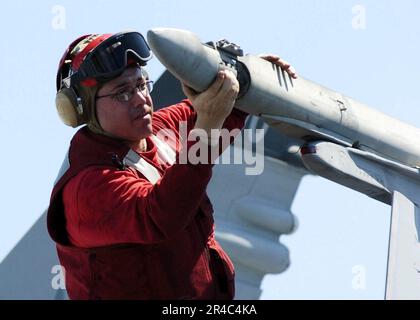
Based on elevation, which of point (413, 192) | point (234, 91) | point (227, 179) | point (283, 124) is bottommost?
point (227, 179)

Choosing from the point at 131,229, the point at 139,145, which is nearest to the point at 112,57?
the point at 139,145

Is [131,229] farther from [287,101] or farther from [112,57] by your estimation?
[287,101]

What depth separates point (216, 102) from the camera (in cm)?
627

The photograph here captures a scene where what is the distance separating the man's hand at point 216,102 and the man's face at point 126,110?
1.10 ft

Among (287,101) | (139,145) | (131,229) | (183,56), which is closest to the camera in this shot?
(131,229)

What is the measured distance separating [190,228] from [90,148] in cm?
65

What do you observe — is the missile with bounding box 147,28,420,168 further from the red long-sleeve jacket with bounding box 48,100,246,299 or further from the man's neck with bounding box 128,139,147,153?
the red long-sleeve jacket with bounding box 48,100,246,299

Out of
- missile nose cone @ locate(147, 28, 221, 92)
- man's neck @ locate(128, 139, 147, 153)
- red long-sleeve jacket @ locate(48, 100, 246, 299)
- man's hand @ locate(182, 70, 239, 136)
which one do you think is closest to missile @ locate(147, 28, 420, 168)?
missile nose cone @ locate(147, 28, 221, 92)

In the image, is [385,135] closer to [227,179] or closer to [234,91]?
[234,91]

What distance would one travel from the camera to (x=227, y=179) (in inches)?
501

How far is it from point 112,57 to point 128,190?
781 millimetres

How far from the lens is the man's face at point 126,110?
6605 millimetres

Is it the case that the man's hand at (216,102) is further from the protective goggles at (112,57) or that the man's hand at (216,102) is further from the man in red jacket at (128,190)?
the protective goggles at (112,57)

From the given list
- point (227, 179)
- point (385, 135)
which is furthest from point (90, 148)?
point (227, 179)
